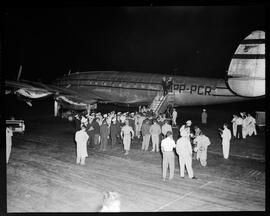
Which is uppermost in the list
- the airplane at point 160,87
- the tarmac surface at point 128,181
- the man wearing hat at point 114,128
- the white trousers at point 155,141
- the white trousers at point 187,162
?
the airplane at point 160,87

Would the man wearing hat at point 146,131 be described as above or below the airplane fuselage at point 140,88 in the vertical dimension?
below

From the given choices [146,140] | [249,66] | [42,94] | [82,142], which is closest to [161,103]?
[249,66]

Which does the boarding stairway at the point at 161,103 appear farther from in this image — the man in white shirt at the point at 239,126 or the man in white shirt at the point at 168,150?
the man in white shirt at the point at 168,150

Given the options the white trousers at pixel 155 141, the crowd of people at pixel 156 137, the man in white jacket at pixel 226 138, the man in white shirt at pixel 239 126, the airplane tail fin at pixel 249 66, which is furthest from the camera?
the man in white shirt at pixel 239 126

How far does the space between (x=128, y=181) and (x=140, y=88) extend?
49.9ft

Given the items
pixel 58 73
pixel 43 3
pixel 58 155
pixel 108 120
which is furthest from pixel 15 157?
pixel 58 73

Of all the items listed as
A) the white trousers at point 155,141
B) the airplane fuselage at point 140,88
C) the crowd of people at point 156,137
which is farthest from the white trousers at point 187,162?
the airplane fuselage at point 140,88

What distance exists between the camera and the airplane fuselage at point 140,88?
21312 mm

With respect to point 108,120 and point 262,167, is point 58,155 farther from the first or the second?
point 262,167

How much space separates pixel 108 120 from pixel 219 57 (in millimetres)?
12441

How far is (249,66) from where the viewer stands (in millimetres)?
14789

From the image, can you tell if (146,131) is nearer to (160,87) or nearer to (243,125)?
(243,125)

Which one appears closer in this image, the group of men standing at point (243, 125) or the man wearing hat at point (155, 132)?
the man wearing hat at point (155, 132)

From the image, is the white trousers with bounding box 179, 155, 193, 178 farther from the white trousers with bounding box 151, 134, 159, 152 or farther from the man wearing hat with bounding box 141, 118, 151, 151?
the man wearing hat with bounding box 141, 118, 151, 151
